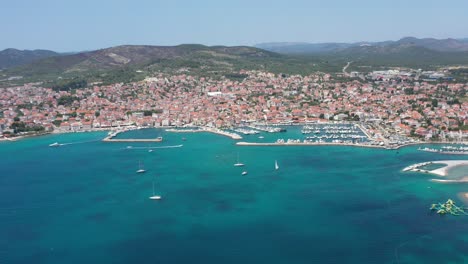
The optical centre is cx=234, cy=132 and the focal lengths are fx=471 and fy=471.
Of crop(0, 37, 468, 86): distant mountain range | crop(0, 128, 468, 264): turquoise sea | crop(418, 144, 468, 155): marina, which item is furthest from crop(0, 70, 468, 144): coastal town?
crop(0, 128, 468, 264): turquoise sea

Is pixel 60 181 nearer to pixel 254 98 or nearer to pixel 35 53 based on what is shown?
pixel 254 98

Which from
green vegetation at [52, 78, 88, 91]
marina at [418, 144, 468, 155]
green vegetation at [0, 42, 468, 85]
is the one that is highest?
green vegetation at [0, 42, 468, 85]

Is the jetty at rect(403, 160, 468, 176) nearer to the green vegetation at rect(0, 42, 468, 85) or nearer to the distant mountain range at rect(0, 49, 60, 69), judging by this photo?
the green vegetation at rect(0, 42, 468, 85)

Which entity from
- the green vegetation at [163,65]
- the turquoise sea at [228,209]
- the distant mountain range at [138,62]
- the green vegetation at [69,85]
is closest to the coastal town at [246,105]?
the green vegetation at [69,85]

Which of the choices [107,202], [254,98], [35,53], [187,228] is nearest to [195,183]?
[107,202]

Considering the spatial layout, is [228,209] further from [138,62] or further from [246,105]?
[138,62]

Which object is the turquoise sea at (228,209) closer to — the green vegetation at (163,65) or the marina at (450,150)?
the marina at (450,150)
